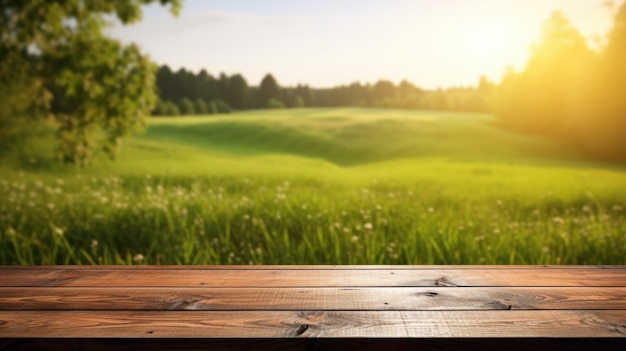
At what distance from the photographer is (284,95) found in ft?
27.5

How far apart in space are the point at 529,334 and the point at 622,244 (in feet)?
9.42

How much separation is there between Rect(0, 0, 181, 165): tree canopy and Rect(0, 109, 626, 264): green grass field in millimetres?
597

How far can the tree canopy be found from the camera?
4.52 m

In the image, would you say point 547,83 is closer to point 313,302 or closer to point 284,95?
point 284,95

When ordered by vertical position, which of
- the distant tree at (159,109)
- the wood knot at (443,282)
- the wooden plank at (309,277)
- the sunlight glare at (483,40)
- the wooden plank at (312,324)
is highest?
the sunlight glare at (483,40)

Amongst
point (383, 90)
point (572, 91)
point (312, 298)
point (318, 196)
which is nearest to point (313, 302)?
point (312, 298)

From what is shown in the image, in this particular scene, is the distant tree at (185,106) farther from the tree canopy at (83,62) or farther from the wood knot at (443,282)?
the wood knot at (443,282)

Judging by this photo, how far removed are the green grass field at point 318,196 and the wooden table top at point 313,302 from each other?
4.39 feet

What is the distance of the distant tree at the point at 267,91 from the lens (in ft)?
25.2

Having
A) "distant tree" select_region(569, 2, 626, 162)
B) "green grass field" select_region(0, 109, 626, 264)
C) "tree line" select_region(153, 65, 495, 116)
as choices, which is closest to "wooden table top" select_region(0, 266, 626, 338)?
"green grass field" select_region(0, 109, 626, 264)

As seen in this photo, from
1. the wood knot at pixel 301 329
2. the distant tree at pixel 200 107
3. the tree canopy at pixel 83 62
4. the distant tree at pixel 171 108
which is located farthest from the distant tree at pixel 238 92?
the wood knot at pixel 301 329

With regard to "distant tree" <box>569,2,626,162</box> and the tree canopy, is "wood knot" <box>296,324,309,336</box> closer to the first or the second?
the tree canopy

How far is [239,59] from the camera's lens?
6301 mm

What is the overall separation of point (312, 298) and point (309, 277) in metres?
0.22
